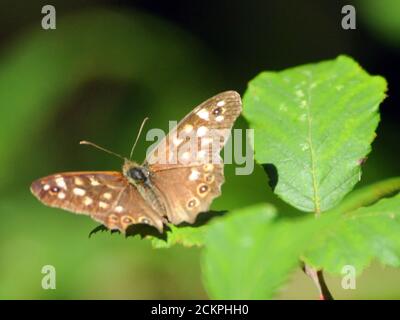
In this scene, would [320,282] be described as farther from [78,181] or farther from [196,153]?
[78,181]

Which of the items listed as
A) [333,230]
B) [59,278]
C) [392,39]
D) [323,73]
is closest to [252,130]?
[323,73]

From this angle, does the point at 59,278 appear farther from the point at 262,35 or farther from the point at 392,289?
the point at 262,35

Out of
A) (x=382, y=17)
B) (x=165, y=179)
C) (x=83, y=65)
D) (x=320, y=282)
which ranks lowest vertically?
(x=320, y=282)

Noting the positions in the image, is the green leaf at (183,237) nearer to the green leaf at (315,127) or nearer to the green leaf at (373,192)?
the green leaf at (315,127)

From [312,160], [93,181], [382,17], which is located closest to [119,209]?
[93,181]

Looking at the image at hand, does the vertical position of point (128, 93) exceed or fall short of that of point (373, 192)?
it exceeds it

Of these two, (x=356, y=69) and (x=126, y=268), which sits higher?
(x=356, y=69)

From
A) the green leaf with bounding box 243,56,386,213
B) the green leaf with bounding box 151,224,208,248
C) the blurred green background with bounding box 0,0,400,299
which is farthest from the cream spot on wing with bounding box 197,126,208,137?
the blurred green background with bounding box 0,0,400,299
